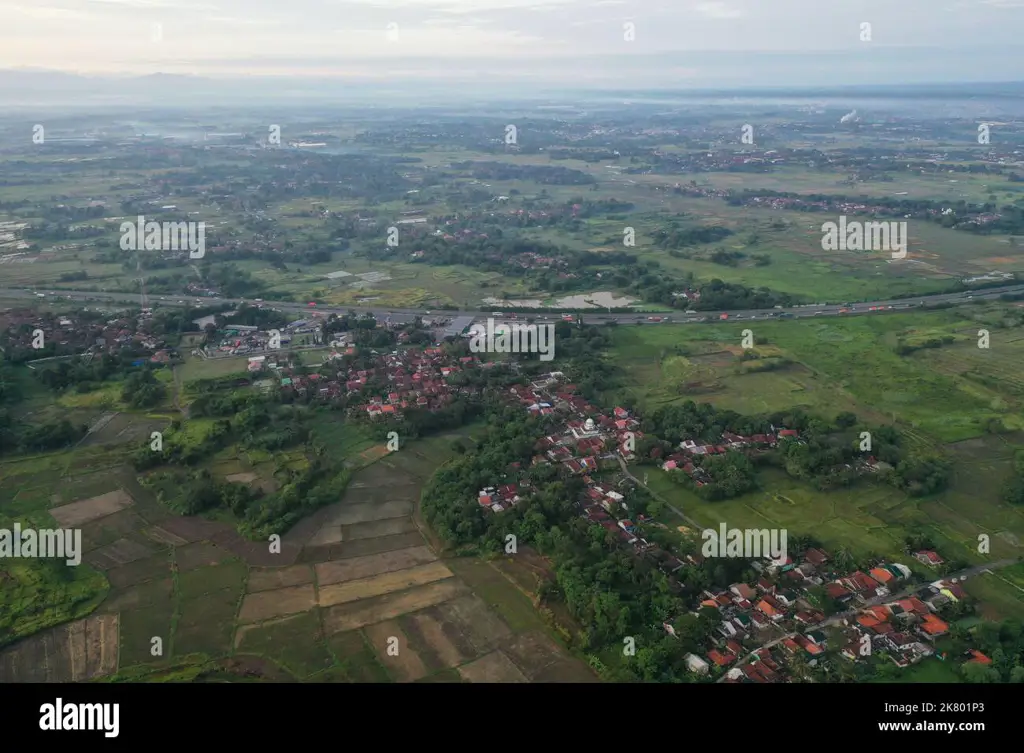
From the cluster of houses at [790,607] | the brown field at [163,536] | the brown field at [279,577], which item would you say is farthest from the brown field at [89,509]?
the cluster of houses at [790,607]

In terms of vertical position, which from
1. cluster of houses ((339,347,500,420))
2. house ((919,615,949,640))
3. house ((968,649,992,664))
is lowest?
house ((968,649,992,664))

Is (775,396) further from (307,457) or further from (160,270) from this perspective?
(160,270)

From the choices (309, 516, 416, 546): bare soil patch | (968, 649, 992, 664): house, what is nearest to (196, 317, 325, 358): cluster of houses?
(309, 516, 416, 546): bare soil patch

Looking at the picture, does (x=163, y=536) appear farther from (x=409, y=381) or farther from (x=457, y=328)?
(x=457, y=328)

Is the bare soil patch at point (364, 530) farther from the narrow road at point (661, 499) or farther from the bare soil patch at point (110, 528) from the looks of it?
the narrow road at point (661, 499)

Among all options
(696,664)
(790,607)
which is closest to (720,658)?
(696,664)

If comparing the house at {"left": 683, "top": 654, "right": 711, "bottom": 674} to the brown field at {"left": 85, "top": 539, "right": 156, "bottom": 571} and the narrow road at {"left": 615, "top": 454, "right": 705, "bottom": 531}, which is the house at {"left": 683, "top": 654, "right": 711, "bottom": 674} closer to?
the narrow road at {"left": 615, "top": 454, "right": 705, "bottom": 531}

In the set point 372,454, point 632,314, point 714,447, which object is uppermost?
point 632,314
